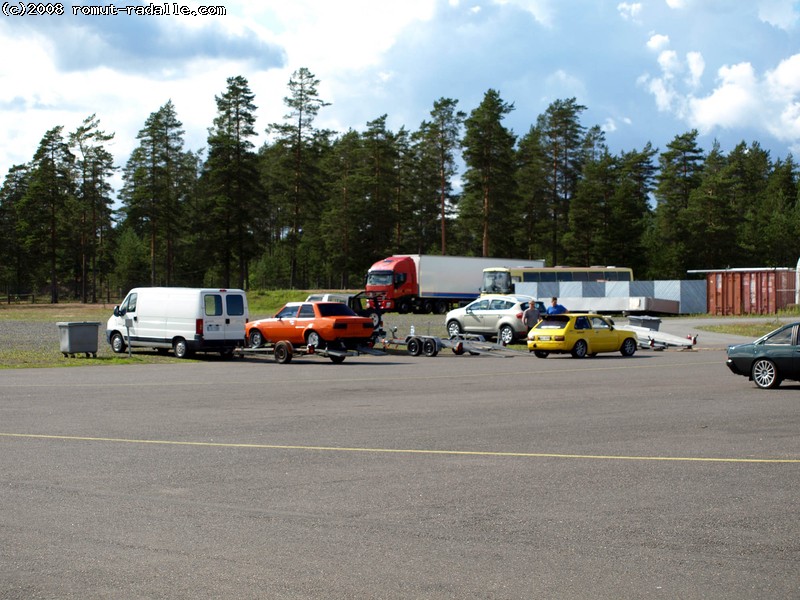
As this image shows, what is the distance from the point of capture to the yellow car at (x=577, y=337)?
30.2 metres

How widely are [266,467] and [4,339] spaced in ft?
95.5

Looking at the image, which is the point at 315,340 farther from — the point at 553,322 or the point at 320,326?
the point at 553,322

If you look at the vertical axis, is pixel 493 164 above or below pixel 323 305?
above

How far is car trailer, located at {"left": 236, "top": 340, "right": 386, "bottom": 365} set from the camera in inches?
1091

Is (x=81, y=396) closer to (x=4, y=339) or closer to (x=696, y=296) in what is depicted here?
(x=4, y=339)

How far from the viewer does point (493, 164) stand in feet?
273

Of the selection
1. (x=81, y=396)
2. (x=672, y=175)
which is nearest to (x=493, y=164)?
(x=672, y=175)

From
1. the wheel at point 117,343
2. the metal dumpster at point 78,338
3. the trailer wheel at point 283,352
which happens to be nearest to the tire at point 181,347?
the metal dumpster at point 78,338

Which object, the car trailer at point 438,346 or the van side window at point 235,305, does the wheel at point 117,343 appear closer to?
the van side window at point 235,305

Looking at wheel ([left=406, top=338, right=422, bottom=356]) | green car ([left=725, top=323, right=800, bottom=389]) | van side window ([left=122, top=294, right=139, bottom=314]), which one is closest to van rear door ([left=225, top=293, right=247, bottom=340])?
van side window ([left=122, top=294, right=139, bottom=314])

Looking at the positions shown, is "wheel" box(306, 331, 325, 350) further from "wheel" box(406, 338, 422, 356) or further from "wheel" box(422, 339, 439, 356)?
"wheel" box(422, 339, 439, 356)

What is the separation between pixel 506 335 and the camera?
35.8 metres

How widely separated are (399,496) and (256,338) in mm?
23159

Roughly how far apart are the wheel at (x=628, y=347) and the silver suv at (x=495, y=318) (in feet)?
15.4
